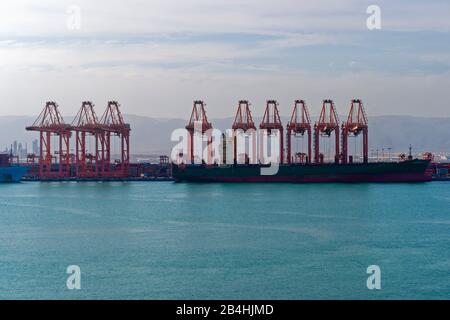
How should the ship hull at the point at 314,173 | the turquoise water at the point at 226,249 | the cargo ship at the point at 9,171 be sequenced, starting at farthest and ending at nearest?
the cargo ship at the point at 9,171, the ship hull at the point at 314,173, the turquoise water at the point at 226,249

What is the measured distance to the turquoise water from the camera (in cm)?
2122

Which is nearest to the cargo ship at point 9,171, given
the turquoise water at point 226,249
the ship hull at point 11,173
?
the ship hull at point 11,173

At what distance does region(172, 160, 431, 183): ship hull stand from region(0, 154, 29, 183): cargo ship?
18.9m

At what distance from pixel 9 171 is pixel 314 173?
3261 centimetres

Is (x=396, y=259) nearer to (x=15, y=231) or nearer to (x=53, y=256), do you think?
(x=53, y=256)

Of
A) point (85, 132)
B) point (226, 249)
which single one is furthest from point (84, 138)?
point (226, 249)

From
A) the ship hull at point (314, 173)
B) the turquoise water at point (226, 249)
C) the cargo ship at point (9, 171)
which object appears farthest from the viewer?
the cargo ship at point (9, 171)

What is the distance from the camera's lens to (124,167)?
86500 millimetres

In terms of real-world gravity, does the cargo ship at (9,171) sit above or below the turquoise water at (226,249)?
above

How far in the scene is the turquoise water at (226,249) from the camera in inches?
835

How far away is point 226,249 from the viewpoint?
2800cm

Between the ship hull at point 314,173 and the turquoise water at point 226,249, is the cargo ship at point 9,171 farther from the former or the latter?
the turquoise water at point 226,249

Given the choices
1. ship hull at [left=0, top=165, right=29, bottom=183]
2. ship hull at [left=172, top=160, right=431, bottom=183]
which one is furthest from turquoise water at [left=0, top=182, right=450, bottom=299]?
ship hull at [left=0, top=165, right=29, bottom=183]

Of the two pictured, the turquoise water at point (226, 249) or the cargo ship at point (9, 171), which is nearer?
the turquoise water at point (226, 249)
